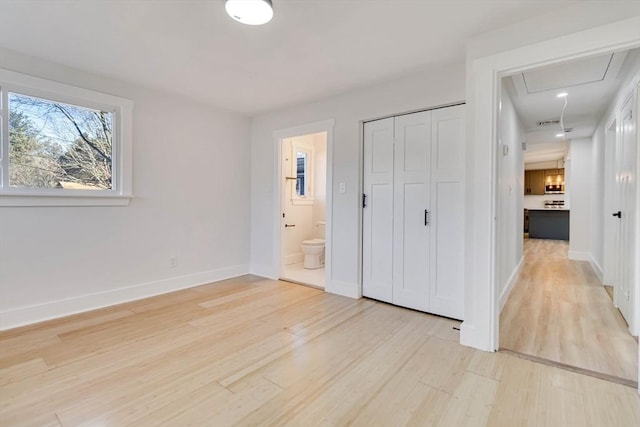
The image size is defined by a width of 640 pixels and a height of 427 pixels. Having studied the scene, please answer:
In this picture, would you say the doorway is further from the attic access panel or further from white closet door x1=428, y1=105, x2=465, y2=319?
white closet door x1=428, y1=105, x2=465, y2=319

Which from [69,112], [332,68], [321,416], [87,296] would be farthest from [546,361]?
[69,112]

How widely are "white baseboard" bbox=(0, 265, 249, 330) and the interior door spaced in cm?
433

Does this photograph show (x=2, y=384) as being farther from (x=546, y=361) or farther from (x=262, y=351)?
(x=546, y=361)

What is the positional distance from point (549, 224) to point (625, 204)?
24.0 ft

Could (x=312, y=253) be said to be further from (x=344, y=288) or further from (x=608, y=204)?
(x=608, y=204)

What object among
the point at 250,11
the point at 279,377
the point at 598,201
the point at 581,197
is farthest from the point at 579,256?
the point at 250,11

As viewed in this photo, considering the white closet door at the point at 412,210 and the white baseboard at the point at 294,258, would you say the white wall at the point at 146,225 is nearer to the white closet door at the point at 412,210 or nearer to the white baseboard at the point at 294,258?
the white baseboard at the point at 294,258

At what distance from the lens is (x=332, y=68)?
2.86 m

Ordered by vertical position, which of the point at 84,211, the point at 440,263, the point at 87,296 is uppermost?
the point at 84,211

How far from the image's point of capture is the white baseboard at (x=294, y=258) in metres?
5.40

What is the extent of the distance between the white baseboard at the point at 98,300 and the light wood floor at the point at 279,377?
15cm

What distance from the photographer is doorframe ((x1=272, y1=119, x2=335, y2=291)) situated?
3656mm

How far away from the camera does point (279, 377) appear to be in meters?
1.90

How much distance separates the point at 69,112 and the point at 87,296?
5.90 ft
